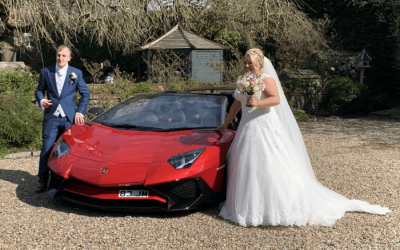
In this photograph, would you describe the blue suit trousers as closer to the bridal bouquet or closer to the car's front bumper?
the car's front bumper

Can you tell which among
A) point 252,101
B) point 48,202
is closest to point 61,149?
point 48,202

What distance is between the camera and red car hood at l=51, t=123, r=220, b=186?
152 inches

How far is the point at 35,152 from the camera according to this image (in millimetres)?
7621

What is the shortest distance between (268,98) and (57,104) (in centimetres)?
259

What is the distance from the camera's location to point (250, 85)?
3996 mm

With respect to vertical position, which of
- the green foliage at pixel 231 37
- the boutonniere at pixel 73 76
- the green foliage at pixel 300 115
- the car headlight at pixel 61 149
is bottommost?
the green foliage at pixel 300 115

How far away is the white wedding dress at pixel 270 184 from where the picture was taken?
3.86 m

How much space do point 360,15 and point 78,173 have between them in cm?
1758

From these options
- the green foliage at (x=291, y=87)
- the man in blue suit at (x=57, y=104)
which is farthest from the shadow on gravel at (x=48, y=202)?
the green foliage at (x=291, y=87)

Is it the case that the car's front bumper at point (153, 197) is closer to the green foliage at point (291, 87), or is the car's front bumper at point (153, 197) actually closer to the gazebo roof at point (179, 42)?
the green foliage at point (291, 87)

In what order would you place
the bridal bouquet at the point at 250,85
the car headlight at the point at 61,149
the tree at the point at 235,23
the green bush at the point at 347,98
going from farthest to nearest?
the tree at the point at 235,23 < the green bush at the point at 347,98 < the car headlight at the point at 61,149 < the bridal bouquet at the point at 250,85

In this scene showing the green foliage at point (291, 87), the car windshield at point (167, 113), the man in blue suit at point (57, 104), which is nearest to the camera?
the car windshield at point (167, 113)

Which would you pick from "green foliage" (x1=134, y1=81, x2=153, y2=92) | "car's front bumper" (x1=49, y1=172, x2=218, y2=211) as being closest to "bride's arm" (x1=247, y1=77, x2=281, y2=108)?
"car's front bumper" (x1=49, y1=172, x2=218, y2=211)

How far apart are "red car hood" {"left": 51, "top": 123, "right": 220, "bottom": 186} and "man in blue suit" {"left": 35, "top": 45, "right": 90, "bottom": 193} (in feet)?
0.94
